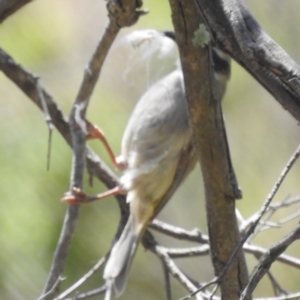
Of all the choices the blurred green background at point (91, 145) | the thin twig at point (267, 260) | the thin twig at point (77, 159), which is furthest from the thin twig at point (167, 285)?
the thin twig at point (267, 260)

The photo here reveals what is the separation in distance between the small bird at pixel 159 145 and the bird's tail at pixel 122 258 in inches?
7.3

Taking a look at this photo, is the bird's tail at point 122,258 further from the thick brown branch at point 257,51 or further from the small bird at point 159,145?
the thick brown branch at point 257,51

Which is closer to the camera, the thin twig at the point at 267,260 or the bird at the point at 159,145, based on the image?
the thin twig at the point at 267,260

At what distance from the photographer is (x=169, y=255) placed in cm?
325

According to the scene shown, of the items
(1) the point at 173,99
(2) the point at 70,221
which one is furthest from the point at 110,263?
(1) the point at 173,99

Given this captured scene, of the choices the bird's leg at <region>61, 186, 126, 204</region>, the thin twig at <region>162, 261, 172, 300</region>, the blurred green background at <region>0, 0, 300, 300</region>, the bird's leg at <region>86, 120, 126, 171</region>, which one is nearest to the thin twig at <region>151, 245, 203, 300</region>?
the thin twig at <region>162, 261, 172, 300</region>

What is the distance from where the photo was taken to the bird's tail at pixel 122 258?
12.0 ft

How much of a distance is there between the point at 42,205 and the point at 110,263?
641 millimetres

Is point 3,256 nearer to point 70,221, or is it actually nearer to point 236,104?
point 70,221

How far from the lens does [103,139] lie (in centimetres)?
384

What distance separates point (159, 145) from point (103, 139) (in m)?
0.39

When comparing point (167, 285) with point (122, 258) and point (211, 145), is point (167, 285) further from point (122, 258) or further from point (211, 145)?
point (211, 145)

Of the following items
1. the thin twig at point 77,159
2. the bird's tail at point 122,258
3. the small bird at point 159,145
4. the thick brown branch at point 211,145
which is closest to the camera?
the thick brown branch at point 211,145

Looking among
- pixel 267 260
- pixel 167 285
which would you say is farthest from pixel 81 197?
pixel 267 260
